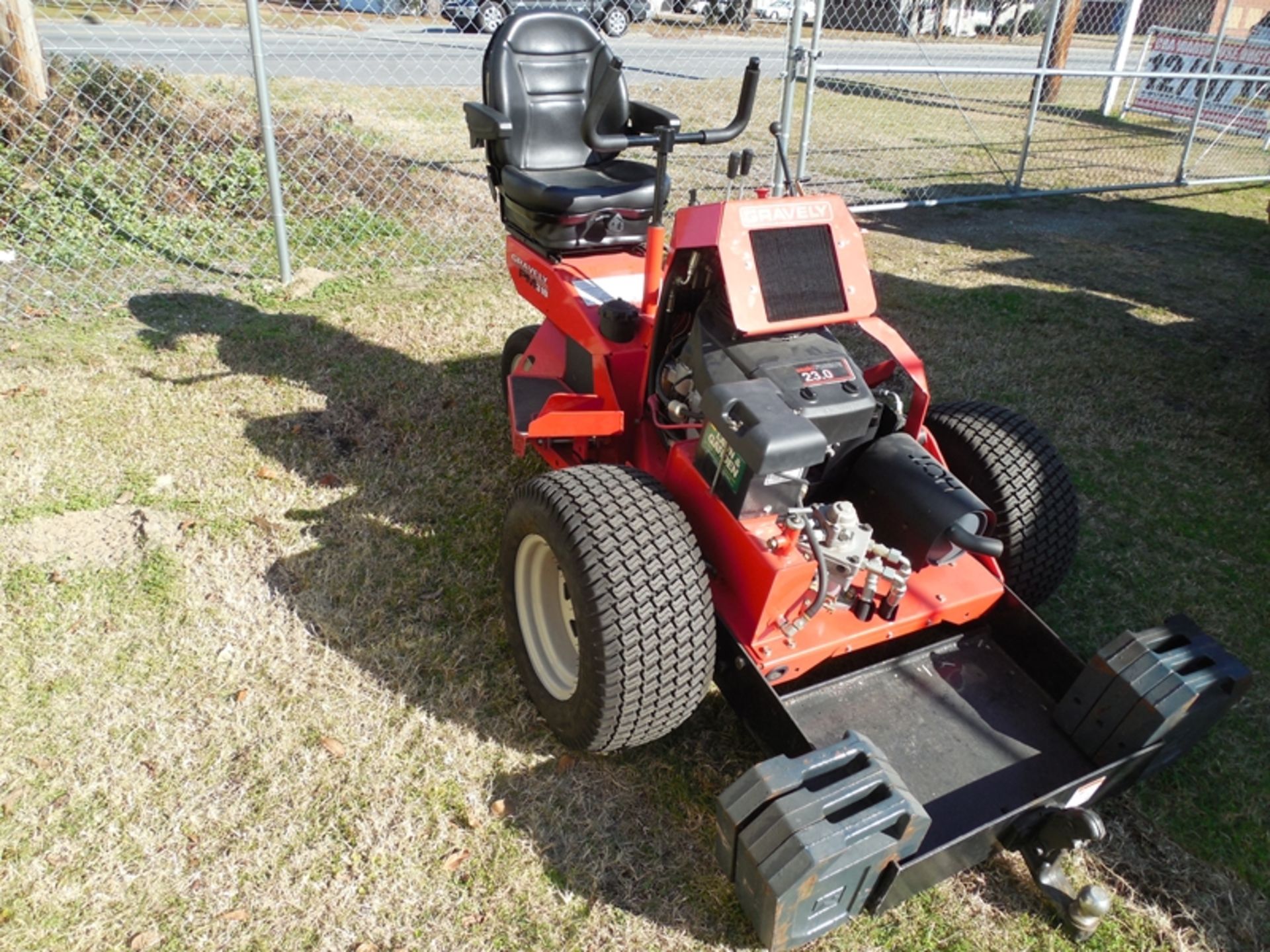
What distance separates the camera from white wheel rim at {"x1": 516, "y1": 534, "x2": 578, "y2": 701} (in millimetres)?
2762

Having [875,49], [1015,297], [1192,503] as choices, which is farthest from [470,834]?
[875,49]

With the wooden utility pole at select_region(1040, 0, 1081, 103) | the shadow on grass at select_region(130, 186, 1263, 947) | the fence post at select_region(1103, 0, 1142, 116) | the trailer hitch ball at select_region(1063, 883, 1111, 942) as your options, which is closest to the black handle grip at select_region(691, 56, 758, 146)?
the shadow on grass at select_region(130, 186, 1263, 947)

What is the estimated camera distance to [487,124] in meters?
3.86

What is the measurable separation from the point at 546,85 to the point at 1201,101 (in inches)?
308

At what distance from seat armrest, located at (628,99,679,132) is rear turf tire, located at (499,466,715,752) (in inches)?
79.7

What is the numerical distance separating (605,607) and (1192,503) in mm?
3080

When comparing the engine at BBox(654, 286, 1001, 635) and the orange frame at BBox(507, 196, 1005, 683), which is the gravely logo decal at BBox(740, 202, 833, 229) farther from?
the engine at BBox(654, 286, 1001, 635)

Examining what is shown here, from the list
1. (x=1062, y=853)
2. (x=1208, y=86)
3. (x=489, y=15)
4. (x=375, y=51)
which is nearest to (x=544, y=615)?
(x=1062, y=853)

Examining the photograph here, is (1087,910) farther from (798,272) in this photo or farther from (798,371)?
(798,272)

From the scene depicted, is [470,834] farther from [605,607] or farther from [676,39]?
[676,39]

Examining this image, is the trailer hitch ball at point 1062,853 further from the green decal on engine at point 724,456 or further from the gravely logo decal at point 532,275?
the gravely logo decal at point 532,275

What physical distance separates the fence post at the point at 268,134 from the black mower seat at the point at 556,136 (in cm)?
149

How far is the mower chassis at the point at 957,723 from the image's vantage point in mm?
2199

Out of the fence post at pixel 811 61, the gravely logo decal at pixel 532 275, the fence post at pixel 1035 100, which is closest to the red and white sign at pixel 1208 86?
the fence post at pixel 1035 100
